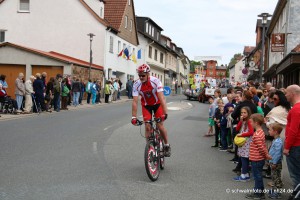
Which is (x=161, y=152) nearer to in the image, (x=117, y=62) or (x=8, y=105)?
(x=8, y=105)

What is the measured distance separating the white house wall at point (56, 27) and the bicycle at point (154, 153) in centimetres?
3163

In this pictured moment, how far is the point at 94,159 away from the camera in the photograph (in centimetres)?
900

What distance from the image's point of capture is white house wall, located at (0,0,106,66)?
1526 inches

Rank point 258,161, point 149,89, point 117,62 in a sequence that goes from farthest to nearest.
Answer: point 117,62, point 149,89, point 258,161

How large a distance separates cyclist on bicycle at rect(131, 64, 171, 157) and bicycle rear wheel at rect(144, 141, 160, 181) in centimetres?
54

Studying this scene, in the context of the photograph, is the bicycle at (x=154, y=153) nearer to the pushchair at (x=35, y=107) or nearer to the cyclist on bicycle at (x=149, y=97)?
the cyclist on bicycle at (x=149, y=97)

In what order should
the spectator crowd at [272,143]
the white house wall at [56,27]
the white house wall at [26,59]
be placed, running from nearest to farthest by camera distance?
the spectator crowd at [272,143] → the white house wall at [26,59] → the white house wall at [56,27]

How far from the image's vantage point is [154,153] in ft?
24.7

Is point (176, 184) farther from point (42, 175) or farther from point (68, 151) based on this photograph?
point (68, 151)

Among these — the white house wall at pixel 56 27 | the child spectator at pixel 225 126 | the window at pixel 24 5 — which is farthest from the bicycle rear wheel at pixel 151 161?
the window at pixel 24 5

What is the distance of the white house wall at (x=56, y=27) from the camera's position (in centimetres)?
3875

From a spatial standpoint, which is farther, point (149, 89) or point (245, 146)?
point (149, 89)

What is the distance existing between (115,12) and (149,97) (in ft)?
121

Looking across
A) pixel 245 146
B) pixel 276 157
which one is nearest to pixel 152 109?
pixel 245 146
